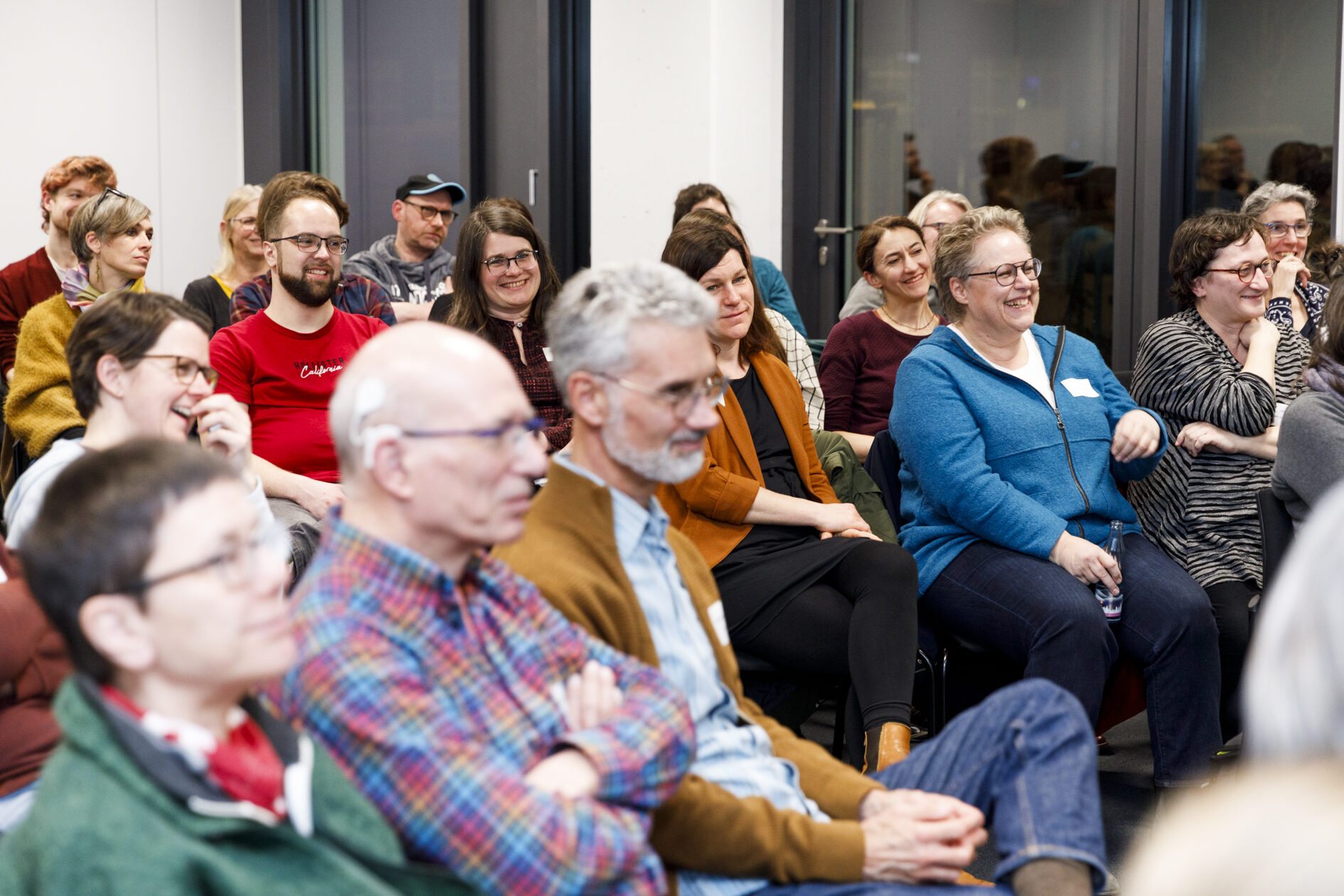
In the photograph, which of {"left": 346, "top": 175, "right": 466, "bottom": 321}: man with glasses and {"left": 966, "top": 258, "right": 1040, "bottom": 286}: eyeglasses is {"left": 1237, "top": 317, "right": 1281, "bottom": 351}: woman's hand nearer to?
{"left": 966, "top": 258, "right": 1040, "bottom": 286}: eyeglasses

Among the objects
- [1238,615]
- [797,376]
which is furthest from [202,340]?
[1238,615]

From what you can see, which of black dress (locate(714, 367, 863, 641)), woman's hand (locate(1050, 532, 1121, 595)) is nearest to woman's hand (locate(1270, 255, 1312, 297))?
woman's hand (locate(1050, 532, 1121, 595))

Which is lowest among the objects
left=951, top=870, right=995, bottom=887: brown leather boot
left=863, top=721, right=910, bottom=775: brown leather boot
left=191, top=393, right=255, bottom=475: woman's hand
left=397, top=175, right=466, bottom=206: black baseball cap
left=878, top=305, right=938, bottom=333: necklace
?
left=863, top=721, right=910, bottom=775: brown leather boot

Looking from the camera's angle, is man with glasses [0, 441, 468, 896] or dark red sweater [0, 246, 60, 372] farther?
dark red sweater [0, 246, 60, 372]

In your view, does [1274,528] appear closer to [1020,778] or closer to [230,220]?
[1020,778]

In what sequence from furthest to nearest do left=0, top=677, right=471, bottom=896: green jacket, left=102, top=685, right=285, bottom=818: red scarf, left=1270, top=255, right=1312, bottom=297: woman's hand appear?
1. left=1270, top=255, right=1312, bottom=297: woman's hand
2. left=102, top=685, right=285, bottom=818: red scarf
3. left=0, top=677, right=471, bottom=896: green jacket

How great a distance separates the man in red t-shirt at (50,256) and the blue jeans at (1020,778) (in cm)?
379

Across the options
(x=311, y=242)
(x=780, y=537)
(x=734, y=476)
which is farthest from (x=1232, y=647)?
(x=311, y=242)

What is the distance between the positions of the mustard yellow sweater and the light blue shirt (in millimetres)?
1961

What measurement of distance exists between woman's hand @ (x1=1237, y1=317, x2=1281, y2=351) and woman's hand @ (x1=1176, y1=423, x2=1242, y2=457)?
0.28 metres

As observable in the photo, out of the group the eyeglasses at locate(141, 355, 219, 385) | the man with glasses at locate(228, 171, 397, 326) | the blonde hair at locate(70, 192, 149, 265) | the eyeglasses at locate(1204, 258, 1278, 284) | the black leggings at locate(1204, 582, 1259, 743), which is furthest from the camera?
the blonde hair at locate(70, 192, 149, 265)

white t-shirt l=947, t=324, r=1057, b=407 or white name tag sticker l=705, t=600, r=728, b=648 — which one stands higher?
white t-shirt l=947, t=324, r=1057, b=407

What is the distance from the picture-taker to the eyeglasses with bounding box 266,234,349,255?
3451 mm

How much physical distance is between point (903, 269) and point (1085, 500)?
1453 millimetres
